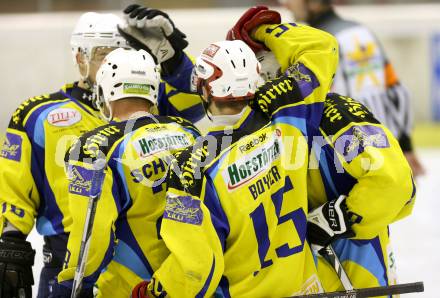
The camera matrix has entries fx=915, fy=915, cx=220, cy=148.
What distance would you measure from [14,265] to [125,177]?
2.43ft

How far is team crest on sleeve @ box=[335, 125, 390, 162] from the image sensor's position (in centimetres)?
288

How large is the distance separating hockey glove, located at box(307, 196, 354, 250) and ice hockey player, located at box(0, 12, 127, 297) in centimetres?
94

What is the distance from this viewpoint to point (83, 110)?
3.46 metres

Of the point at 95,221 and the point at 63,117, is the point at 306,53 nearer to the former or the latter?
the point at 95,221

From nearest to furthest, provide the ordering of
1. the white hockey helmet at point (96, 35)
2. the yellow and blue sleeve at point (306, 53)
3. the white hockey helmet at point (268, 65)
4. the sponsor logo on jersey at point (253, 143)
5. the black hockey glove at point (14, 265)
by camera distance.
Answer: the sponsor logo on jersey at point (253, 143), the yellow and blue sleeve at point (306, 53), the white hockey helmet at point (268, 65), the black hockey glove at point (14, 265), the white hockey helmet at point (96, 35)

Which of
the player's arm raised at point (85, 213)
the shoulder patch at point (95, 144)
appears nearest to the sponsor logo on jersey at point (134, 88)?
the shoulder patch at point (95, 144)

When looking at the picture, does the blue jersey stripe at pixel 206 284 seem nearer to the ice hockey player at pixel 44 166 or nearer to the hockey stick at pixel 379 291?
the hockey stick at pixel 379 291

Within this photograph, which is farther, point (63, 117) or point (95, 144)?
point (63, 117)

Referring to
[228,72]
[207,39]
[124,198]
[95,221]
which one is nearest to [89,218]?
[95,221]

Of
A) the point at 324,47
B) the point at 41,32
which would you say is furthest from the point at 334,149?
the point at 41,32

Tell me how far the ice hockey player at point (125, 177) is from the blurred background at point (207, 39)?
413cm

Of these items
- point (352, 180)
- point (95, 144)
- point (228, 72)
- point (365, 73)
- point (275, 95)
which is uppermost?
point (228, 72)

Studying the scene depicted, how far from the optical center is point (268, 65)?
10.3 feet

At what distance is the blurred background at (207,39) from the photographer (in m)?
8.27
